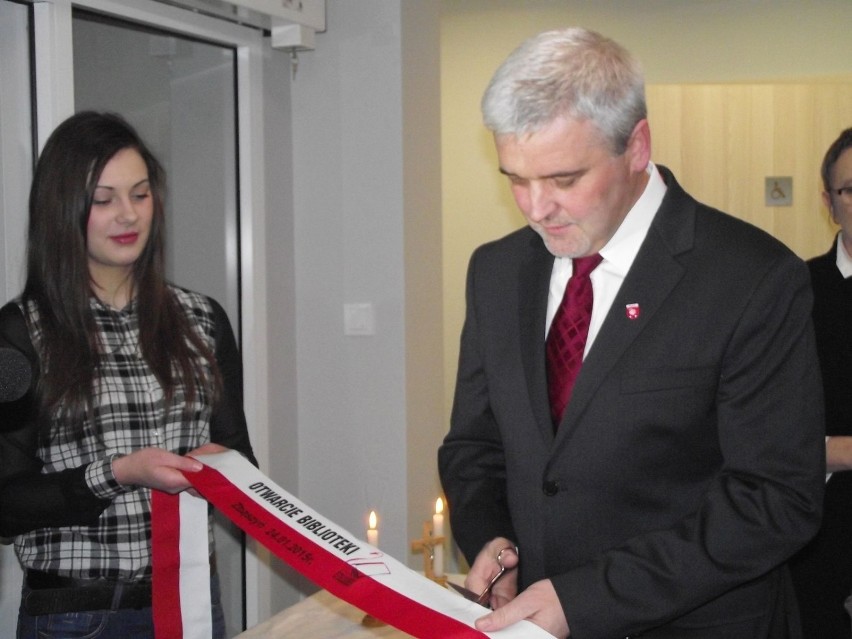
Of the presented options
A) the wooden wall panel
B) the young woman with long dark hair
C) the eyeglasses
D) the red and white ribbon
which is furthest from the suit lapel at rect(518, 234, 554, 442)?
the wooden wall panel

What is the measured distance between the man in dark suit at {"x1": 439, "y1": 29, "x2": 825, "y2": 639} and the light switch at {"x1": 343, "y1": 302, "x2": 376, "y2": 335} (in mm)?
2420

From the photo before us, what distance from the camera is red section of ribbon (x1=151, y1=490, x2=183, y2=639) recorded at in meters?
2.11

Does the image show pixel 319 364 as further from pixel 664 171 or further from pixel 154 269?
pixel 664 171

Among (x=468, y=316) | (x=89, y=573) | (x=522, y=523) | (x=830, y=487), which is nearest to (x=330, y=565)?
(x=522, y=523)

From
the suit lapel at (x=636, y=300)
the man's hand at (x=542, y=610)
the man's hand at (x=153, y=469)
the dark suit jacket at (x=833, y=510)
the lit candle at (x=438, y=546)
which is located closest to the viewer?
the man's hand at (x=542, y=610)

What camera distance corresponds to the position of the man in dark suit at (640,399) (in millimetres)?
1458

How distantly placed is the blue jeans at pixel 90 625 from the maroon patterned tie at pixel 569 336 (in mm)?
1028

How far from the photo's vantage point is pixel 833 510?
2.55m

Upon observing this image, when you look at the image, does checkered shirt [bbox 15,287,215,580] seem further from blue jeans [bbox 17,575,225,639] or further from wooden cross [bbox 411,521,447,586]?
wooden cross [bbox 411,521,447,586]

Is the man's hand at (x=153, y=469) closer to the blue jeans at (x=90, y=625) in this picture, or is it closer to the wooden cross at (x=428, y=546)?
the blue jeans at (x=90, y=625)

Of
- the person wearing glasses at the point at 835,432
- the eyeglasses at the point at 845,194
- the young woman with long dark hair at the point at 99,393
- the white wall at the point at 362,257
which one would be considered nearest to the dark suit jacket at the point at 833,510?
the person wearing glasses at the point at 835,432

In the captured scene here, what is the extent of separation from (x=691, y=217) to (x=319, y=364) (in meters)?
2.75

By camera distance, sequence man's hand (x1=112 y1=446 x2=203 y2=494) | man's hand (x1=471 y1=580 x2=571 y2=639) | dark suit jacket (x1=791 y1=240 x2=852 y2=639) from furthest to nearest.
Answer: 1. dark suit jacket (x1=791 y1=240 x2=852 y2=639)
2. man's hand (x1=112 y1=446 x2=203 y2=494)
3. man's hand (x1=471 y1=580 x2=571 y2=639)

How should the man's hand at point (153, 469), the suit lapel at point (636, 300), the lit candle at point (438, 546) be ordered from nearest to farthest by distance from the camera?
the suit lapel at point (636, 300) → the man's hand at point (153, 469) → the lit candle at point (438, 546)
